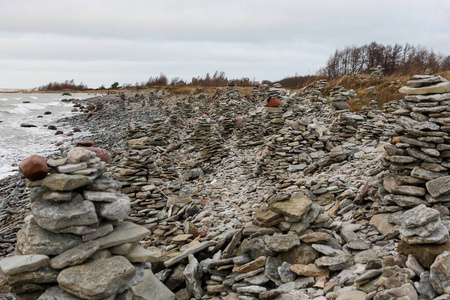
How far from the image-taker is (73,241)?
16.4 feet

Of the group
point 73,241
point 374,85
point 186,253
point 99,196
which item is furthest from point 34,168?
point 374,85

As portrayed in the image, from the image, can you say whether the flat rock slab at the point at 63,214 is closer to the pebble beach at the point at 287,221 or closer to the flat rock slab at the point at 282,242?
the pebble beach at the point at 287,221

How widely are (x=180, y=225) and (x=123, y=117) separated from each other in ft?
94.0

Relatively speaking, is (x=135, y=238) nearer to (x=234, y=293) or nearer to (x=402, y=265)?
(x=234, y=293)

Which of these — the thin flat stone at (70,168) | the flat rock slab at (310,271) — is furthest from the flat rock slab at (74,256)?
the flat rock slab at (310,271)

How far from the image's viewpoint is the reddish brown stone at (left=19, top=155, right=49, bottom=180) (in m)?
4.81

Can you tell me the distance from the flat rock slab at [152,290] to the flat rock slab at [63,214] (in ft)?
6.02

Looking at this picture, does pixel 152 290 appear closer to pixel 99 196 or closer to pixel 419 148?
pixel 99 196

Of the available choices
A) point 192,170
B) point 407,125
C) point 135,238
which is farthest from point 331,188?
point 192,170

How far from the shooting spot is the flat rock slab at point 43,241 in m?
4.82

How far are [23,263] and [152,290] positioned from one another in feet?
7.80

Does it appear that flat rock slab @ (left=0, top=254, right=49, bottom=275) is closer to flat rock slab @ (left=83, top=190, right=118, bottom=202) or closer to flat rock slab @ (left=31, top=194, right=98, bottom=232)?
flat rock slab @ (left=31, top=194, right=98, bottom=232)

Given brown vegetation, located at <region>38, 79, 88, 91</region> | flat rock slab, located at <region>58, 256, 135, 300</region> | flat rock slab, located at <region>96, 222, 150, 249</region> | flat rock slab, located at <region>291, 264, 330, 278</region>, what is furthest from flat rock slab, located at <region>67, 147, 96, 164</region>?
brown vegetation, located at <region>38, 79, 88, 91</region>

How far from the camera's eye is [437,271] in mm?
4082
